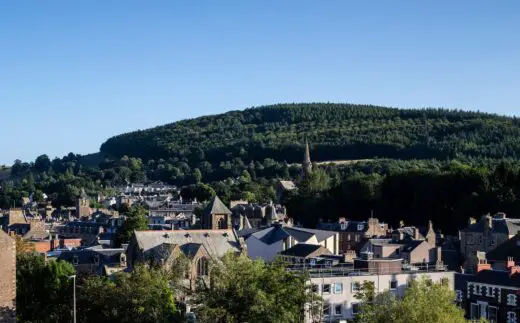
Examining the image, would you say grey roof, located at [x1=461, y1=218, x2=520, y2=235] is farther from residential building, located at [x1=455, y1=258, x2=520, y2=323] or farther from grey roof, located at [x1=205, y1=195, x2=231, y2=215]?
grey roof, located at [x1=205, y1=195, x2=231, y2=215]

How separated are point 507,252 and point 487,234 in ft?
38.3

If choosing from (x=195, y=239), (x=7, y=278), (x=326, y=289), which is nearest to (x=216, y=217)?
(x=195, y=239)

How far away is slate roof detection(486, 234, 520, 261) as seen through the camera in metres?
63.1

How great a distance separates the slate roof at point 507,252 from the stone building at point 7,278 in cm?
4057

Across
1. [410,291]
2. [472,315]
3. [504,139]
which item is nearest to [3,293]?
[410,291]

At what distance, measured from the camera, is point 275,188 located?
15462 centimetres

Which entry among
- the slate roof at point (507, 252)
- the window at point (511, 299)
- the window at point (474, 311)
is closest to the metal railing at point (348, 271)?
the window at point (474, 311)

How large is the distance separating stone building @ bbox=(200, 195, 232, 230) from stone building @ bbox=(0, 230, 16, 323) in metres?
39.9

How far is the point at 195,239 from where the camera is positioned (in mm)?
61094

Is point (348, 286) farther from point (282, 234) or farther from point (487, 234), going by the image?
point (487, 234)

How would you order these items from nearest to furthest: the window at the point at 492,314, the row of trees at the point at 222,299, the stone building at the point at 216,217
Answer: the row of trees at the point at 222,299
the window at the point at 492,314
the stone building at the point at 216,217

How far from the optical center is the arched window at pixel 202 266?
187 feet

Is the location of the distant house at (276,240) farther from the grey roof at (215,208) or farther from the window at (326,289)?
the window at (326,289)

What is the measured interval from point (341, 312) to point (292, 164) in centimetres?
13696
